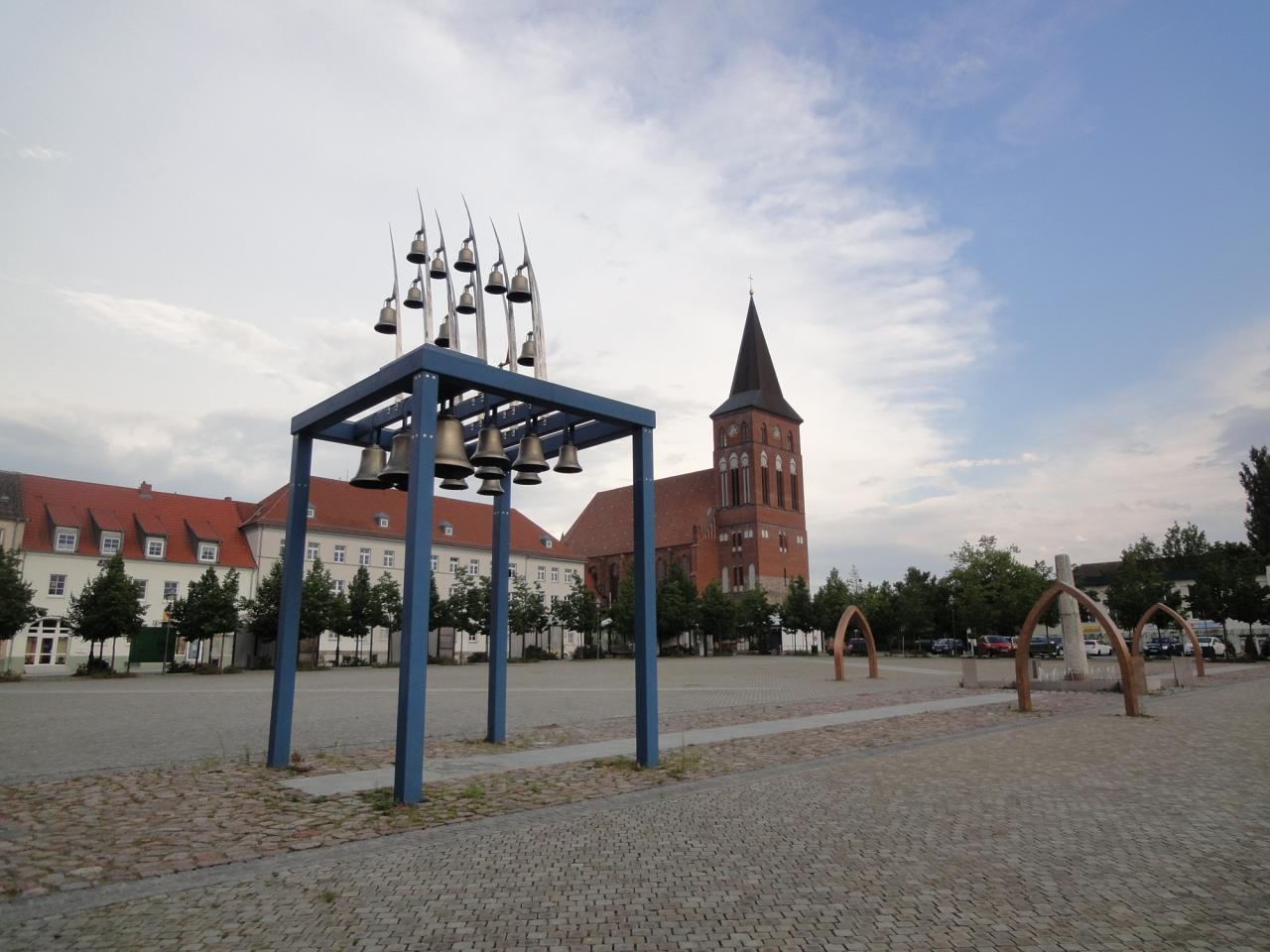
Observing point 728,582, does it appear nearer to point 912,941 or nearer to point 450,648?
point 450,648

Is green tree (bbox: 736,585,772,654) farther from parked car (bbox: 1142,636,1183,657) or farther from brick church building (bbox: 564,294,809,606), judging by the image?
parked car (bbox: 1142,636,1183,657)

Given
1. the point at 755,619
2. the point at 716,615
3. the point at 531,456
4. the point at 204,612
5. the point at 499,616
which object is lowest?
the point at 499,616

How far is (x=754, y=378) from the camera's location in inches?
3425

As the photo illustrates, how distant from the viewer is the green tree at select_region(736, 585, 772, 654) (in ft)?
234

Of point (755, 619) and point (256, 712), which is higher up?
point (755, 619)

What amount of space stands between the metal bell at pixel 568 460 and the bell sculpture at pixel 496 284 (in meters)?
2.01

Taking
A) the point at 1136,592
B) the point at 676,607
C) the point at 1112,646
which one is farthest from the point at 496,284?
the point at 676,607

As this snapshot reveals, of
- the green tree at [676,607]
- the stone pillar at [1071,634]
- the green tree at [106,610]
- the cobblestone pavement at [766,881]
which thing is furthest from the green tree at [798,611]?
the cobblestone pavement at [766,881]

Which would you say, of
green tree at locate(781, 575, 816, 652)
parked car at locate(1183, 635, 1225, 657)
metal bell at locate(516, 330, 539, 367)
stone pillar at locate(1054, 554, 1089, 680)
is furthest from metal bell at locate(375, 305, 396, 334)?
green tree at locate(781, 575, 816, 652)

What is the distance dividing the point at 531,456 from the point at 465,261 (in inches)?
91.7

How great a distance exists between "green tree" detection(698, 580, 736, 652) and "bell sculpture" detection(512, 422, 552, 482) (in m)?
61.2

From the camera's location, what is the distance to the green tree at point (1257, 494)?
5641 cm

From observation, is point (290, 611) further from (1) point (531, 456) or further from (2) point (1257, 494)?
(2) point (1257, 494)

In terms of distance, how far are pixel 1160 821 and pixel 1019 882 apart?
8.01 ft
